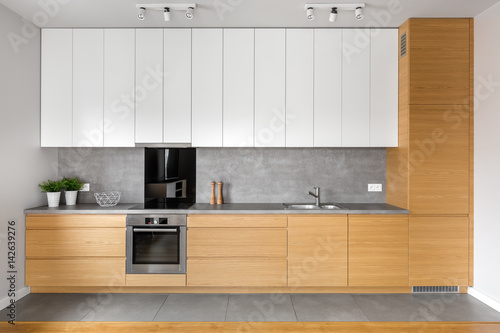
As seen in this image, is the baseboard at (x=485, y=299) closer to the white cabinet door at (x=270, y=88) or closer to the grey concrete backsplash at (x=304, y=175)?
the grey concrete backsplash at (x=304, y=175)

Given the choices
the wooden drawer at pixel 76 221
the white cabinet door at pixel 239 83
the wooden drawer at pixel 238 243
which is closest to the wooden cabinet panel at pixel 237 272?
the wooden drawer at pixel 238 243

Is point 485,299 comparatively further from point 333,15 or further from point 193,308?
point 333,15

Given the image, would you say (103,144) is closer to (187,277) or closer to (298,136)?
(187,277)

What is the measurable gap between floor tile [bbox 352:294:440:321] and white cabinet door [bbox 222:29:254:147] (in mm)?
1847

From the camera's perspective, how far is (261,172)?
4.14 metres

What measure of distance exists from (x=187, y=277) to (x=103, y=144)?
5.18 ft

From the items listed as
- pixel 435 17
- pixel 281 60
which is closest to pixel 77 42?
pixel 281 60

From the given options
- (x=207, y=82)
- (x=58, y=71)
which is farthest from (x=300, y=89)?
(x=58, y=71)

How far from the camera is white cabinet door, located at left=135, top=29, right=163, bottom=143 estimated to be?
3734 mm

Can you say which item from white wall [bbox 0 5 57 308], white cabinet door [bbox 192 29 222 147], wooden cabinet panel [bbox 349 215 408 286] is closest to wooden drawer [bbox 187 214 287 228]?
wooden cabinet panel [bbox 349 215 408 286]

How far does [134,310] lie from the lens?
319 centimetres

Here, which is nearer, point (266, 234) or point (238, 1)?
point (238, 1)

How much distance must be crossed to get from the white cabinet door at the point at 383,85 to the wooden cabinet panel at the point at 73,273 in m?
2.89

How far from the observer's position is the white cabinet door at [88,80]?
3.74 metres
